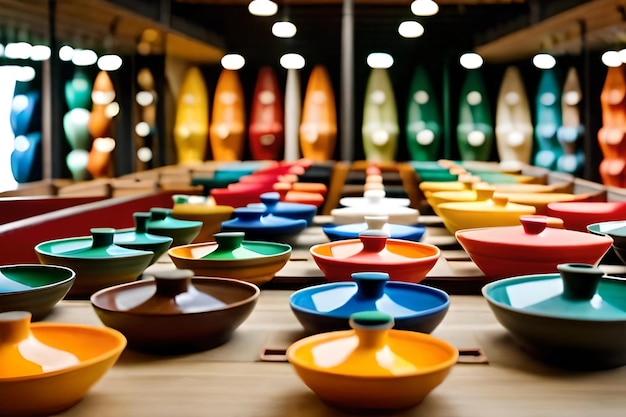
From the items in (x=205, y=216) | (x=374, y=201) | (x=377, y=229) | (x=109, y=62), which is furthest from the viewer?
(x=109, y=62)

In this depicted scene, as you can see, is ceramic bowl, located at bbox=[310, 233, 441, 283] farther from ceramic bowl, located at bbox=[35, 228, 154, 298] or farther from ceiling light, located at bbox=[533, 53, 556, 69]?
ceiling light, located at bbox=[533, 53, 556, 69]

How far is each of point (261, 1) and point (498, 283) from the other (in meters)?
4.92

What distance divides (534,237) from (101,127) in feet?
18.0

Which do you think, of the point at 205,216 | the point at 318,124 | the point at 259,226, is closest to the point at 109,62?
the point at 318,124

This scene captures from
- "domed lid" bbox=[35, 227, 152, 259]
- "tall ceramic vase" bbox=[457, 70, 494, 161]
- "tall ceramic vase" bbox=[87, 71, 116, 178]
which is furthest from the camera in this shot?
"tall ceramic vase" bbox=[457, 70, 494, 161]

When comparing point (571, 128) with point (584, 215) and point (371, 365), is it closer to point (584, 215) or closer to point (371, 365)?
point (584, 215)

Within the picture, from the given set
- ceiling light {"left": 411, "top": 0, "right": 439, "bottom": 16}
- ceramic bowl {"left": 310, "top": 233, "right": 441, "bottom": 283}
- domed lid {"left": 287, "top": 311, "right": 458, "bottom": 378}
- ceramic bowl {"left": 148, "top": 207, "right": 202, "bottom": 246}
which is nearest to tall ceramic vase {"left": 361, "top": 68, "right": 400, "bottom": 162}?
ceiling light {"left": 411, "top": 0, "right": 439, "bottom": 16}

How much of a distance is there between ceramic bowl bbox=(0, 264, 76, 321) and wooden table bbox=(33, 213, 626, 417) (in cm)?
5

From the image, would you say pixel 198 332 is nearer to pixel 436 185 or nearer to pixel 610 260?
pixel 610 260

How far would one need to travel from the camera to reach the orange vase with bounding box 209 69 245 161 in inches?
297

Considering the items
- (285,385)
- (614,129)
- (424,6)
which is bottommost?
(285,385)

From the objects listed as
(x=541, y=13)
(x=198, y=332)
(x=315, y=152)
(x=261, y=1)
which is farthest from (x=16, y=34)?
(x=198, y=332)

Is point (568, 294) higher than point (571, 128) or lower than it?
lower

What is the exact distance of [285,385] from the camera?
2.80 ft
